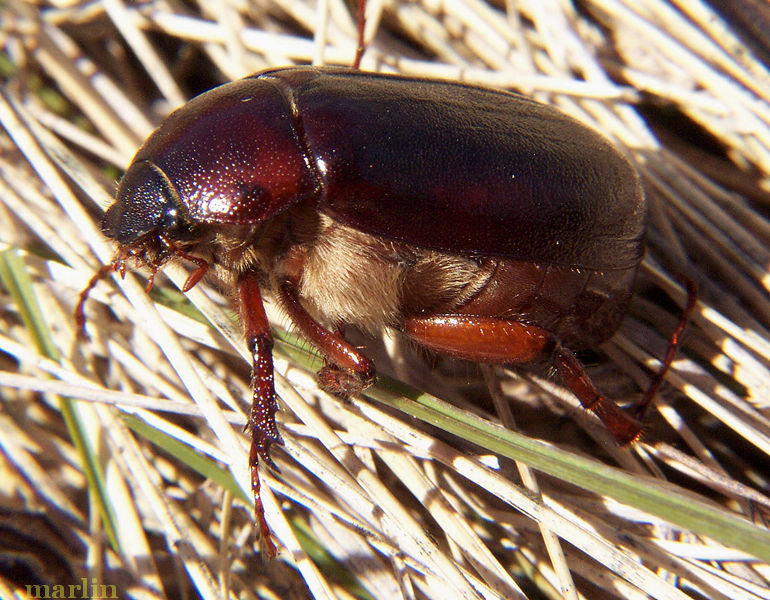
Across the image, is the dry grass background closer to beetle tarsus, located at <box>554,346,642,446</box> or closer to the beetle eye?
beetle tarsus, located at <box>554,346,642,446</box>

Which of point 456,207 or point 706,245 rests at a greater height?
point 456,207

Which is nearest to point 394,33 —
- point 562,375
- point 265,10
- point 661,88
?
point 265,10

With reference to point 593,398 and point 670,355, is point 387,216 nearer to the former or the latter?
point 593,398

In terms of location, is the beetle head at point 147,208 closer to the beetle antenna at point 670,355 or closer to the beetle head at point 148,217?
the beetle head at point 148,217

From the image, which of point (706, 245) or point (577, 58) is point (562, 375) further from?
point (577, 58)

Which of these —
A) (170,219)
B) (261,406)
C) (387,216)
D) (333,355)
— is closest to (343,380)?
(333,355)

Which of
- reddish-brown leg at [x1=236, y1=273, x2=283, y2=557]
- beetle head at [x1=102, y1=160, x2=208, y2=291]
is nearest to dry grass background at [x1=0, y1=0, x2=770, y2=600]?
reddish-brown leg at [x1=236, y1=273, x2=283, y2=557]

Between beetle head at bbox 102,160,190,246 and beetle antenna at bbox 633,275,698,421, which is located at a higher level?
beetle head at bbox 102,160,190,246
